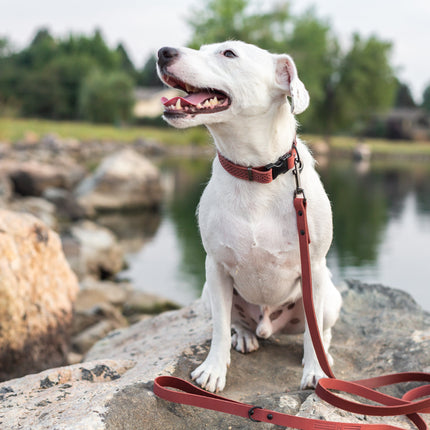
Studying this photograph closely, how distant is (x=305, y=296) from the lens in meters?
3.23

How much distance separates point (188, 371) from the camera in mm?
3336

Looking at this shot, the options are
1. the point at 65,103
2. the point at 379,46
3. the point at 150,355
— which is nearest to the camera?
the point at 150,355

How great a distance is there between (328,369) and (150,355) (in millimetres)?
1230

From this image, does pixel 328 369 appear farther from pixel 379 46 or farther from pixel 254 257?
pixel 379 46

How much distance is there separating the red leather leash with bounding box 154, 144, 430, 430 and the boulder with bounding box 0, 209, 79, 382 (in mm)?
2209

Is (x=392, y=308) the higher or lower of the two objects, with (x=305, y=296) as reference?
lower

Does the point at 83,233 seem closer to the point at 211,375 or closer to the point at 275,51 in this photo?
the point at 211,375

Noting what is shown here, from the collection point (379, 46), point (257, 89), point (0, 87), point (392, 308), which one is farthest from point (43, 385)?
point (0, 87)

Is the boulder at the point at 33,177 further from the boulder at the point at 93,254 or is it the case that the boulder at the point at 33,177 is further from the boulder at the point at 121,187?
the boulder at the point at 93,254

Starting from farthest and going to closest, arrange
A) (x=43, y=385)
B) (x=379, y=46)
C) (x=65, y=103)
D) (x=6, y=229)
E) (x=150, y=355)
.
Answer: (x=65, y=103)
(x=379, y=46)
(x=6, y=229)
(x=150, y=355)
(x=43, y=385)

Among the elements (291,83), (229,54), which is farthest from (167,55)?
(291,83)

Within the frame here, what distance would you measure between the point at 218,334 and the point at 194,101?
4.69 feet

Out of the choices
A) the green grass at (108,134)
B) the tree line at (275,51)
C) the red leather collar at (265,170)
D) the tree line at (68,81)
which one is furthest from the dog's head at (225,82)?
the tree line at (68,81)

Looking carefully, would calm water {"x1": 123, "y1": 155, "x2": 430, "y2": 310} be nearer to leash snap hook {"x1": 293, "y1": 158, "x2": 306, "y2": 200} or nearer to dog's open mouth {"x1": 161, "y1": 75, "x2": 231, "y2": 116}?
leash snap hook {"x1": 293, "y1": 158, "x2": 306, "y2": 200}
